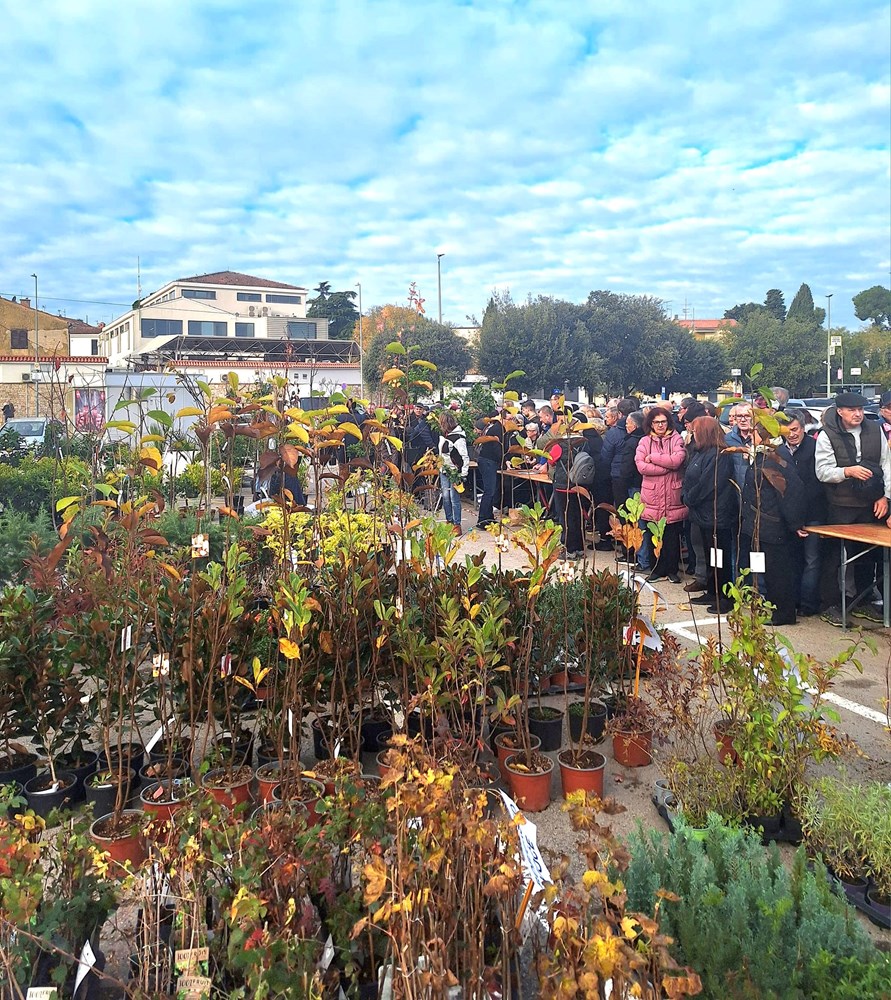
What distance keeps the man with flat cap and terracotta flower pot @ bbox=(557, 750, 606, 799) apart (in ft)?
11.0

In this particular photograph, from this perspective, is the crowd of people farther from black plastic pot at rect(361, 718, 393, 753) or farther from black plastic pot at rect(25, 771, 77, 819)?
black plastic pot at rect(25, 771, 77, 819)

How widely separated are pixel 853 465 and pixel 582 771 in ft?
12.5

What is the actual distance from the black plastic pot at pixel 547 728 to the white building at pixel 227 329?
1007 inches

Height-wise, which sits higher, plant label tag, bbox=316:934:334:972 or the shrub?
the shrub

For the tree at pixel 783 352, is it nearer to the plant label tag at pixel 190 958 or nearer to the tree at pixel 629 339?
the tree at pixel 629 339

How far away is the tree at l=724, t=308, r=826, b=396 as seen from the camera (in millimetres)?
44656

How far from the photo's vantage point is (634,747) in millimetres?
3895

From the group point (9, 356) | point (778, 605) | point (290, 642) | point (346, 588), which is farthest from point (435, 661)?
point (9, 356)

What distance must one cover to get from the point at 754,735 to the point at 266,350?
37.3 meters

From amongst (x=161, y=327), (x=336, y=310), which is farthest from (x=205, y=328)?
(x=336, y=310)

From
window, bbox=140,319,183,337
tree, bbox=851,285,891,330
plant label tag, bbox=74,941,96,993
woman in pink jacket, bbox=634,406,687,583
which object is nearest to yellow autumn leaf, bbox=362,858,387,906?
plant label tag, bbox=74,941,96,993

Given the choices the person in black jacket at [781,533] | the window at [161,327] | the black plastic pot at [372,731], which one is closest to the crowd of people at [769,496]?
the person in black jacket at [781,533]

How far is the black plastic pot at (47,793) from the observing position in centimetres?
344

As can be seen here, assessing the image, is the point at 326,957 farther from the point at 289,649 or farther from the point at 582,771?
the point at 582,771
